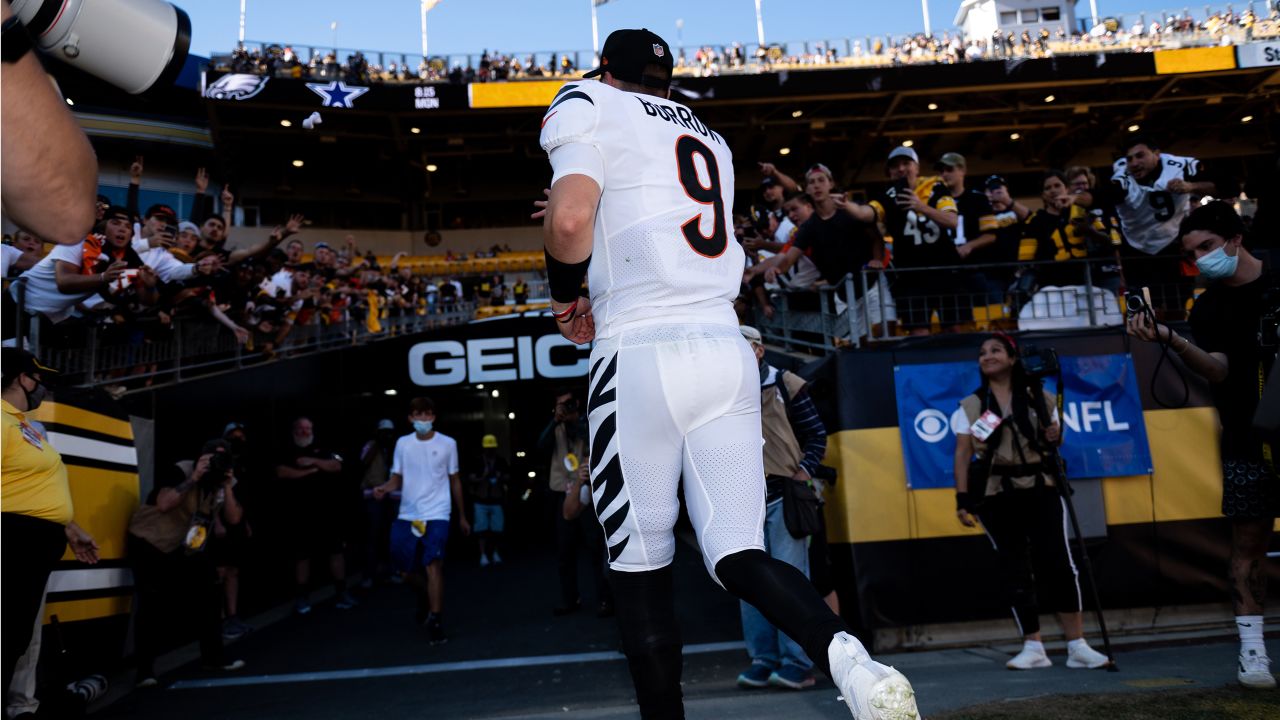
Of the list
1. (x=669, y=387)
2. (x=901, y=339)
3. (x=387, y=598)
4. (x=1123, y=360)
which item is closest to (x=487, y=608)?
(x=387, y=598)

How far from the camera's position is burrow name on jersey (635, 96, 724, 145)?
102 inches

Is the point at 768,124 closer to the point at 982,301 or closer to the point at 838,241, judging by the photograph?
the point at 838,241

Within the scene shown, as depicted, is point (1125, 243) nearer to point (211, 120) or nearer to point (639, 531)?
point (639, 531)

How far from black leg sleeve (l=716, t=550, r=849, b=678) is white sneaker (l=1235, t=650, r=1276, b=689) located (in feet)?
9.64

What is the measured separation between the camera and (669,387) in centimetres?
233

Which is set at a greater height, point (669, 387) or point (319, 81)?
point (319, 81)

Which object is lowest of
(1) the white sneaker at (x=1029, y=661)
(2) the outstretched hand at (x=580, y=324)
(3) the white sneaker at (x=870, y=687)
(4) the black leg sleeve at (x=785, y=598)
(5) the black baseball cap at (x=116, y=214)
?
(1) the white sneaker at (x=1029, y=661)

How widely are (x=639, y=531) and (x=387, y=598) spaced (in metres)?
8.92

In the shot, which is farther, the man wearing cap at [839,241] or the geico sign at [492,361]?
the geico sign at [492,361]

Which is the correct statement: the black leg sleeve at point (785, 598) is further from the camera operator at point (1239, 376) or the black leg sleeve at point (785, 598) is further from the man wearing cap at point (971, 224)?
the man wearing cap at point (971, 224)

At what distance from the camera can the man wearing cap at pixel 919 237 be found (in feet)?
23.0

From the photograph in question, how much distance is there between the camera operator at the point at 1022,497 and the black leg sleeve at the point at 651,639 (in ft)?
11.0

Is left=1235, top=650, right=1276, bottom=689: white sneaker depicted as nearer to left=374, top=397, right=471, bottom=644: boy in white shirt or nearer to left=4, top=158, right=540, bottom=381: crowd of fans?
left=374, top=397, right=471, bottom=644: boy in white shirt

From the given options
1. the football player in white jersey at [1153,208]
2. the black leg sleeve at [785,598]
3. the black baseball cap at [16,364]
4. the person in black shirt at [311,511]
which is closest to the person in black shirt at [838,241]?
the football player in white jersey at [1153,208]
